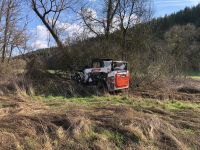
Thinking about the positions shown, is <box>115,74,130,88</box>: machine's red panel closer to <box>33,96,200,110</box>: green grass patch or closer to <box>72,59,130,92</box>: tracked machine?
<box>72,59,130,92</box>: tracked machine

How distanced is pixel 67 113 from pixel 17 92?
5.89 meters

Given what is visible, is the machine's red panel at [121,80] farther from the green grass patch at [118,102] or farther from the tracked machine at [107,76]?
the green grass patch at [118,102]

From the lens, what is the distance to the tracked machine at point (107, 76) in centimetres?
1961

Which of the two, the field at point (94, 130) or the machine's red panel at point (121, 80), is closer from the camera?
the field at point (94, 130)

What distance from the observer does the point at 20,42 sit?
2797 centimetres

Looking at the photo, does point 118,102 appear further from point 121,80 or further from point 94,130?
point 94,130

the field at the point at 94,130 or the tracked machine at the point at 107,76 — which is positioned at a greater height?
the tracked machine at the point at 107,76

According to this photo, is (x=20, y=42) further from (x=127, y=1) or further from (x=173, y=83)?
(x=173, y=83)

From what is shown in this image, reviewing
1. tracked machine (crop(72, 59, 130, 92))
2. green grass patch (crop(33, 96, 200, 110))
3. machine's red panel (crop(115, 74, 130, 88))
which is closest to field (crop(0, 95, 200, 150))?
green grass patch (crop(33, 96, 200, 110))

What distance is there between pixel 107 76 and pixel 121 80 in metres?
0.93

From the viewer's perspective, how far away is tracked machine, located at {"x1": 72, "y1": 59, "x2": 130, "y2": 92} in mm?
19609

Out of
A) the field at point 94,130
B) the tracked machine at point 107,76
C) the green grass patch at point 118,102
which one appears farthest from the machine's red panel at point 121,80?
the field at point 94,130

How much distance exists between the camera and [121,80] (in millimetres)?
20188

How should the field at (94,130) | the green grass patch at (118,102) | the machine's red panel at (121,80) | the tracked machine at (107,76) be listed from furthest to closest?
the machine's red panel at (121,80), the tracked machine at (107,76), the green grass patch at (118,102), the field at (94,130)
